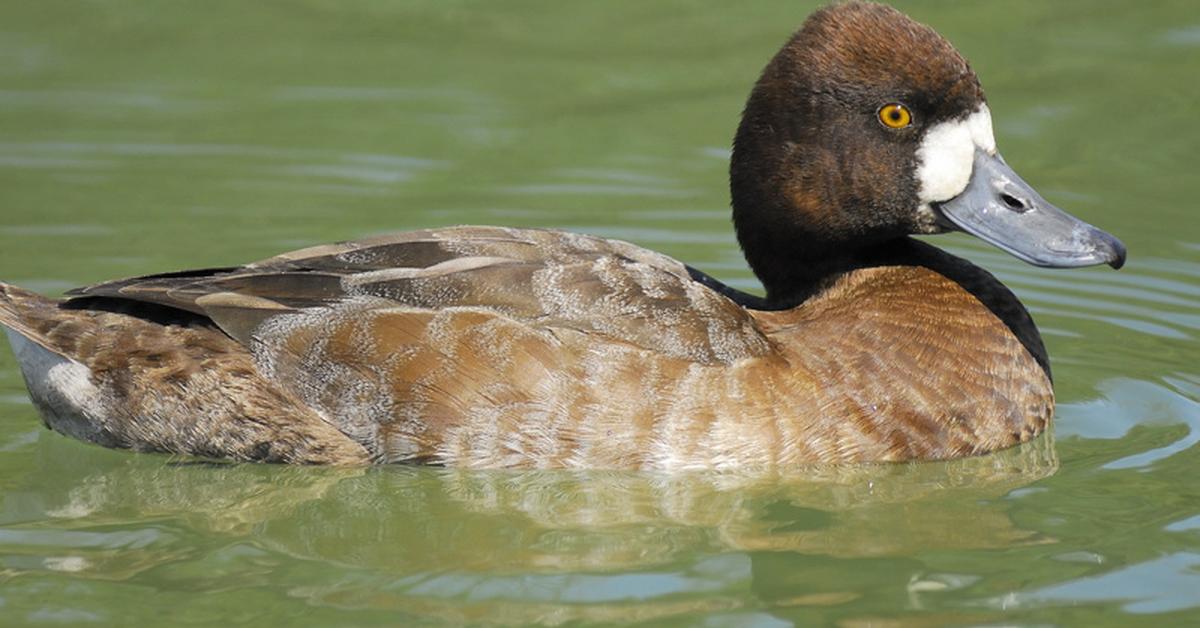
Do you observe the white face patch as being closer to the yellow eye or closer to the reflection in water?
the yellow eye

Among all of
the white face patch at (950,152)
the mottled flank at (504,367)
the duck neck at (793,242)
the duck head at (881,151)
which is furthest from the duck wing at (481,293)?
the white face patch at (950,152)

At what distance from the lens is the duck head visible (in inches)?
236

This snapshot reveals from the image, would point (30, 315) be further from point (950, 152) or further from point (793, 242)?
point (950, 152)

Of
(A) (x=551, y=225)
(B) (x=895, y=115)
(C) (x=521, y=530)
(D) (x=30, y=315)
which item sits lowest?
(C) (x=521, y=530)

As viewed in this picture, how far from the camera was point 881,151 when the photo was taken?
609 centimetres

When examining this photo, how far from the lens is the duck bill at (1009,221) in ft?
20.0

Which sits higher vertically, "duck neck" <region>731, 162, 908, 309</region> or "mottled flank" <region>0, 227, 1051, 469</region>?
"duck neck" <region>731, 162, 908, 309</region>

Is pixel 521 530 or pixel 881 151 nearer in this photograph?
pixel 521 530

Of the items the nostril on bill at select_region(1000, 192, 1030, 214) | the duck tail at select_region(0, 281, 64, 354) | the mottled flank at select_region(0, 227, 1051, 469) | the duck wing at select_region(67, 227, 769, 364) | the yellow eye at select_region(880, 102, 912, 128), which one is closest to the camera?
the mottled flank at select_region(0, 227, 1051, 469)

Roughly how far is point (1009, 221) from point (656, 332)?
4.33ft

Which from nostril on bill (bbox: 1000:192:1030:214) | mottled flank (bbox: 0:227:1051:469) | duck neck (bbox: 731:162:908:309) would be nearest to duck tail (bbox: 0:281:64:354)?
mottled flank (bbox: 0:227:1051:469)

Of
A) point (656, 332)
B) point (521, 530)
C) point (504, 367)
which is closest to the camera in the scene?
A: point (521, 530)

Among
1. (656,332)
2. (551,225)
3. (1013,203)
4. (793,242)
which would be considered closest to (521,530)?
(656,332)

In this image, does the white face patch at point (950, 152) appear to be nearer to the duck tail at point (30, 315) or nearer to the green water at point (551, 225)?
the green water at point (551, 225)
